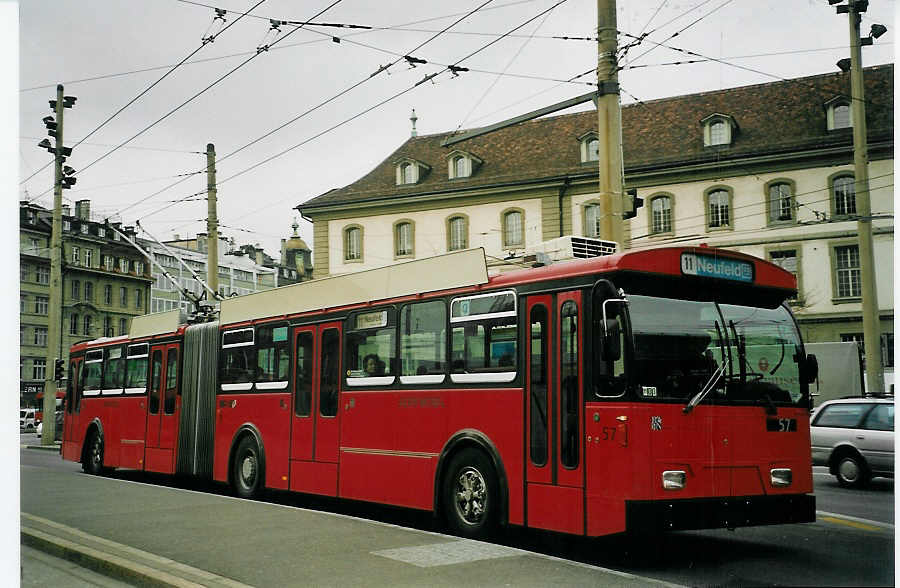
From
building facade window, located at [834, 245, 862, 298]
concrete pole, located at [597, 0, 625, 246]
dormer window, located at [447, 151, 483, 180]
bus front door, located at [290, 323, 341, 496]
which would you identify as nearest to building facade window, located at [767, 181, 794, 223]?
building facade window, located at [834, 245, 862, 298]

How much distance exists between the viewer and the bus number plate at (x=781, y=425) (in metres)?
6.61

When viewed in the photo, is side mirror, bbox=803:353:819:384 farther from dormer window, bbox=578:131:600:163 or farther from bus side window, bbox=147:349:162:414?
bus side window, bbox=147:349:162:414

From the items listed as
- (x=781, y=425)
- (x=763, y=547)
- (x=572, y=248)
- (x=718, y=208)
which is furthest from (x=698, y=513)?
(x=572, y=248)

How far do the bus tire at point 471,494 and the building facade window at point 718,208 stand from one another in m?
2.67

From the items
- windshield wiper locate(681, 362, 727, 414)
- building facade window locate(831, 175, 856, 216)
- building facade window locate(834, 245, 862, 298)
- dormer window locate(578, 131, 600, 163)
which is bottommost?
windshield wiper locate(681, 362, 727, 414)

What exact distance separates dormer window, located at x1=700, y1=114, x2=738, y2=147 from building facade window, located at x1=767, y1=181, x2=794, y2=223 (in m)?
0.55

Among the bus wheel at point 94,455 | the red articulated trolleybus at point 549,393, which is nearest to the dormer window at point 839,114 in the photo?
the red articulated trolleybus at point 549,393

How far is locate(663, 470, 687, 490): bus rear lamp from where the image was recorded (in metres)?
6.33

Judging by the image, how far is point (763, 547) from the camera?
702 cm

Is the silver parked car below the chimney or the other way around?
below

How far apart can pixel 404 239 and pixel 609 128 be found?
206cm

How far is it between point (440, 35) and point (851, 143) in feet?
12.3

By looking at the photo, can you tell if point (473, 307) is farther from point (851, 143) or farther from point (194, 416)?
point (194, 416)

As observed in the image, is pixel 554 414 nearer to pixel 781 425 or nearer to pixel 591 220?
pixel 781 425
